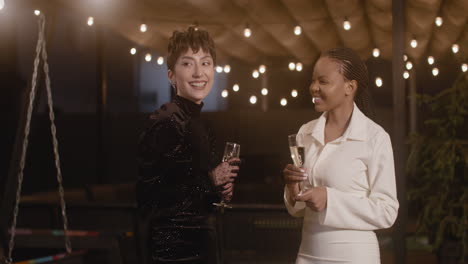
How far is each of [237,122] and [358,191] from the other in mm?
8630

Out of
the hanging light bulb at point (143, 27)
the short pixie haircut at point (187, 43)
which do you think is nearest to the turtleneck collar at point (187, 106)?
the short pixie haircut at point (187, 43)

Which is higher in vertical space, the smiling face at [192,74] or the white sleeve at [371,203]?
the smiling face at [192,74]

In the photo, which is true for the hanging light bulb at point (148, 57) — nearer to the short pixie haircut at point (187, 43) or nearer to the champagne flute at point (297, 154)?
the short pixie haircut at point (187, 43)

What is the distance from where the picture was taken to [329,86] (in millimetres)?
2029

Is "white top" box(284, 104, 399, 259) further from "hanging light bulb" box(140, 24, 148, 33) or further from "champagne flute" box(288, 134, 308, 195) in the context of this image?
"hanging light bulb" box(140, 24, 148, 33)

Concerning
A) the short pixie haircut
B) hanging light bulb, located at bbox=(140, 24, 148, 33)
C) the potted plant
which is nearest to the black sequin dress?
the short pixie haircut

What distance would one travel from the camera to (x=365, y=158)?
78.5 inches

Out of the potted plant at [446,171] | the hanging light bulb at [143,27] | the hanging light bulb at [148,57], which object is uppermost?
the hanging light bulb at [143,27]

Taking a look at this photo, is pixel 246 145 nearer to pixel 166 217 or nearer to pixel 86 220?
pixel 86 220

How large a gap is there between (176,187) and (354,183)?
1.98 feet

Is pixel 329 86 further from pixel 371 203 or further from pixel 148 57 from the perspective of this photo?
pixel 148 57

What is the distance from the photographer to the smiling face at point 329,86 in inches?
79.9

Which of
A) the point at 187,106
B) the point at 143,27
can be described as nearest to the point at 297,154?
the point at 187,106

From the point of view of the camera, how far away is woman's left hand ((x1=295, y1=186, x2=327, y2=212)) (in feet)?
6.32
